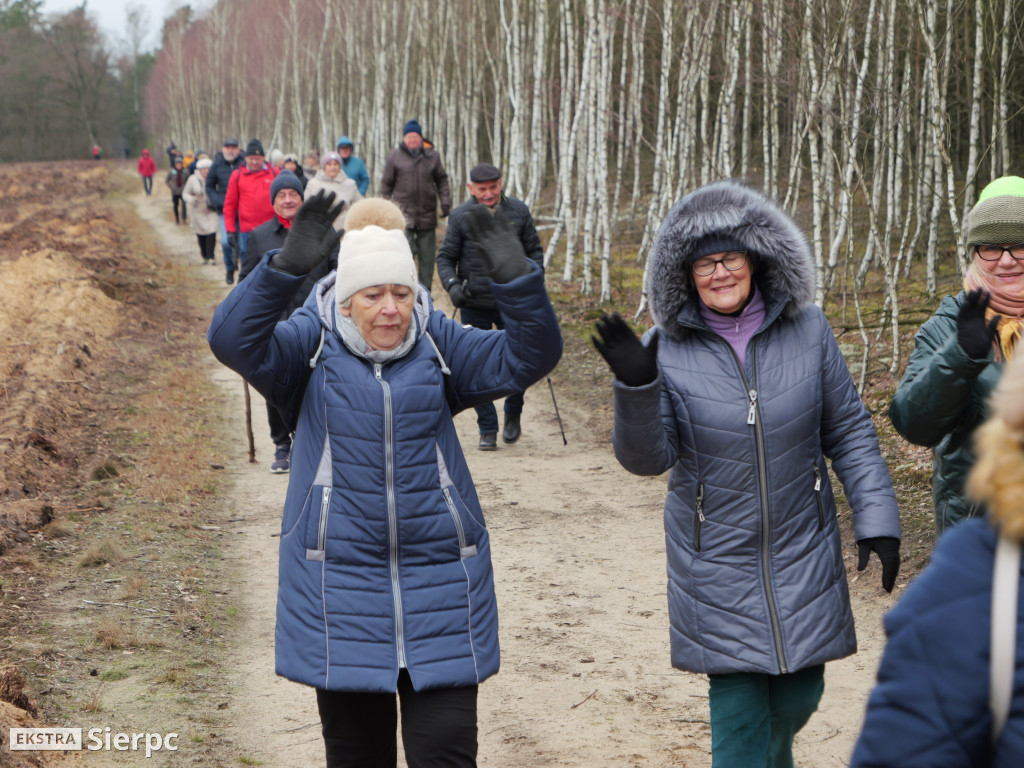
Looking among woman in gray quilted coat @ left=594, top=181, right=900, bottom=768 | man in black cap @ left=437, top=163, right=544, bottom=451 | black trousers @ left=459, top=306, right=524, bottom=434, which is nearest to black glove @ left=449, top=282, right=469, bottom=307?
man in black cap @ left=437, top=163, right=544, bottom=451

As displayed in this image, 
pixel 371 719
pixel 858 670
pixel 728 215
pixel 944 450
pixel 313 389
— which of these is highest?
pixel 728 215

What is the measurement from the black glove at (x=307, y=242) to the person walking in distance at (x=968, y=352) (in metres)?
1.66

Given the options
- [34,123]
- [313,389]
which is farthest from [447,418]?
[34,123]

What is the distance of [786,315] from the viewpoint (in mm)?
3109

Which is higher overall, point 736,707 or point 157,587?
point 736,707

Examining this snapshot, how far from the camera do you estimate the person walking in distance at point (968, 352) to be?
2.86 meters

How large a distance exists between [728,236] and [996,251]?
0.78 meters

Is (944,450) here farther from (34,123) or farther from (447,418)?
(34,123)

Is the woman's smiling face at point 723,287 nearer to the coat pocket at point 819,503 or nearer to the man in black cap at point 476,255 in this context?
the coat pocket at point 819,503

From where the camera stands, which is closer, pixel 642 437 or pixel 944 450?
pixel 642 437

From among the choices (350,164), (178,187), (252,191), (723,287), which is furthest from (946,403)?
(178,187)

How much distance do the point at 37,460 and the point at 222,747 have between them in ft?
14.7

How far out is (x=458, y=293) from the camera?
315 inches

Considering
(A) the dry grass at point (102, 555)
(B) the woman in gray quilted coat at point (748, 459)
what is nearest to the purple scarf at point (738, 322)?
(B) the woman in gray quilted coat at point (748, 459)
